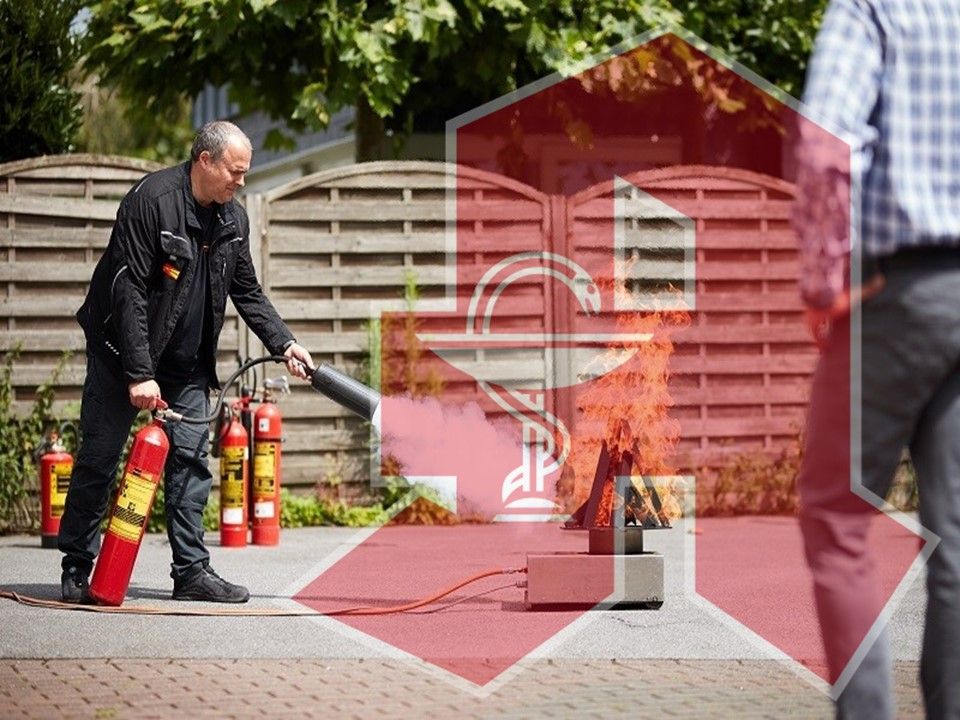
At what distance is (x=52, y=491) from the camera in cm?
882

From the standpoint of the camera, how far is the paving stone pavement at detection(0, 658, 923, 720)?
15.0 feet

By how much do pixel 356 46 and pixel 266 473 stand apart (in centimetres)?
447

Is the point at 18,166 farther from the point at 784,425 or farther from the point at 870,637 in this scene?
the point at 870,637

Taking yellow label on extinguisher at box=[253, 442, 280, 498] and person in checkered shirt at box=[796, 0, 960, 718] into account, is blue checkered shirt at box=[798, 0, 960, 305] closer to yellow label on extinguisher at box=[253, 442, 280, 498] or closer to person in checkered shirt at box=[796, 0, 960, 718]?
person in checkered shirt at box=[796, 0, 960, 718]

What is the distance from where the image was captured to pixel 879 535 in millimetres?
9594

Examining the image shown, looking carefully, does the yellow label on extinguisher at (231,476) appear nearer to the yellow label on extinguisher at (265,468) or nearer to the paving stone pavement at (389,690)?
the yellow label on extinguisher at (265,468)

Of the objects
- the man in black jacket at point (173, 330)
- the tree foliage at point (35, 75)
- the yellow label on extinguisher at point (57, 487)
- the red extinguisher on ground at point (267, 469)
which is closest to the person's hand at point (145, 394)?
the man in black jacket at point (173, 330)

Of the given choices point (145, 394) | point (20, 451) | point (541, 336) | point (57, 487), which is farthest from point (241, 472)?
point (541, 336)

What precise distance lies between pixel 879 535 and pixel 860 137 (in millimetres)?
6492

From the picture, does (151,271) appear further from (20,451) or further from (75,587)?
(20,451)

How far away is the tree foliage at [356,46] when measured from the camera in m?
12.3

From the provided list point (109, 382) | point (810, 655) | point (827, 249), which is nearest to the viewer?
point (827, 249)

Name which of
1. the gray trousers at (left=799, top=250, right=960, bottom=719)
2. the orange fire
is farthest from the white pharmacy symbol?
the gray trousers at (left=799, top=250, right=960, bottom=719)

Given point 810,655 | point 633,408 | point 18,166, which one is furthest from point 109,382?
point 18,166
